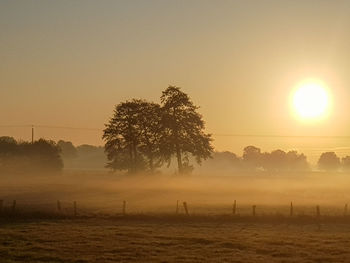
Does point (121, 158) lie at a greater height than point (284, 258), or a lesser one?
greater

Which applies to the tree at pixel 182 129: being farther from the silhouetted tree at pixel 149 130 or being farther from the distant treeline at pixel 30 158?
the distant treeline at pixel 30 158

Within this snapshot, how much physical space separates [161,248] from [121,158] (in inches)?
2273

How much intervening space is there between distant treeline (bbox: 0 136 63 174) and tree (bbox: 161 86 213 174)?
47.4 m

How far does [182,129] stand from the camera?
232ft

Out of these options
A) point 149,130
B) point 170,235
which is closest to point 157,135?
point 149,130

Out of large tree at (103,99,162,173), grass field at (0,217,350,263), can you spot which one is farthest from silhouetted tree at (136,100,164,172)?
grass field at (0,217,350,263)

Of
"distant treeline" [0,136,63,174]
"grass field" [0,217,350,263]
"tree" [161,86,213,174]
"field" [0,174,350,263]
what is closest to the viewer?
"grass field" [0,217,350,263]

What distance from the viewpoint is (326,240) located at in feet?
92.5

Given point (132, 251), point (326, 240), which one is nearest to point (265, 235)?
point (326, 240)

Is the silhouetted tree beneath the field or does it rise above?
above

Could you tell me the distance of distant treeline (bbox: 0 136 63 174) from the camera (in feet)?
356

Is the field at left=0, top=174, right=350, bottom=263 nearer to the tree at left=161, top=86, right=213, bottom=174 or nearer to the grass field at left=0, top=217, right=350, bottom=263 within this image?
the grass field at left=0, top=217, right=350, bottom=263

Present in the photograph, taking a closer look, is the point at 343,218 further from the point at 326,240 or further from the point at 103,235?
the point at 103,235

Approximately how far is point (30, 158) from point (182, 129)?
51473 mm
